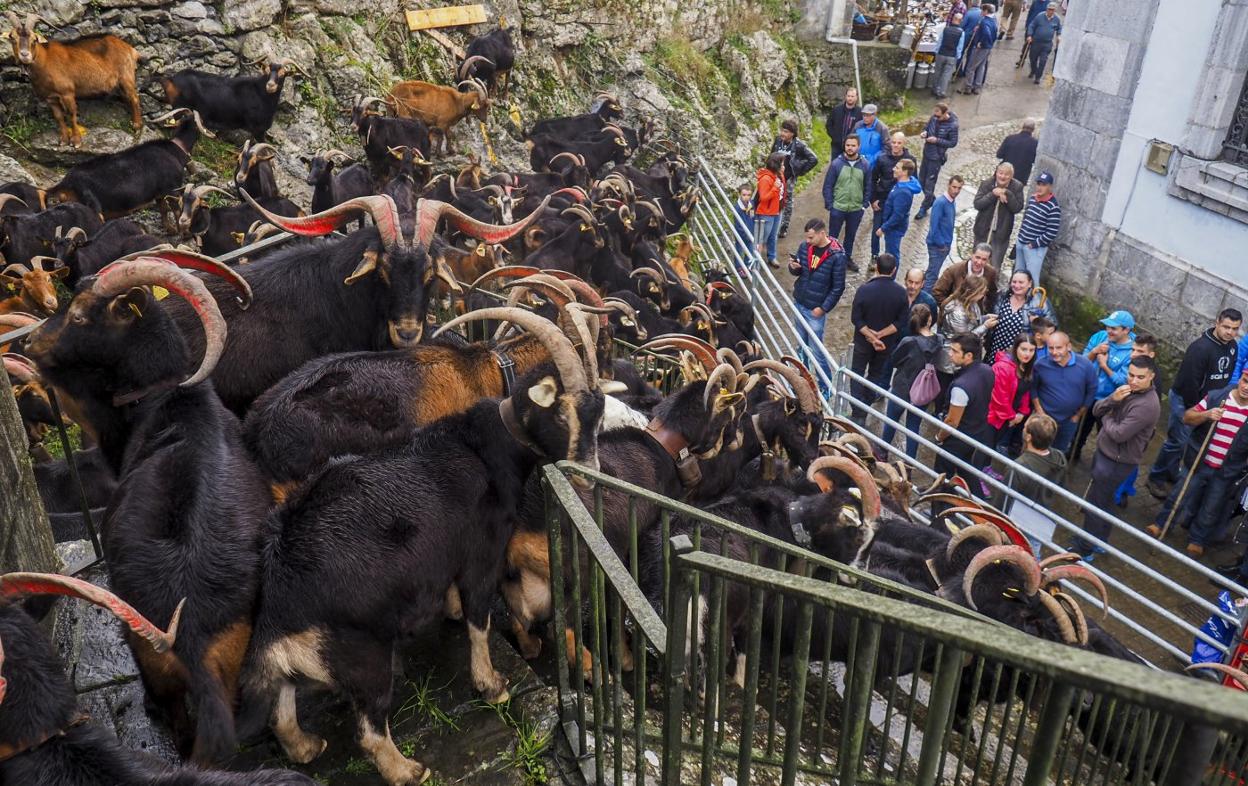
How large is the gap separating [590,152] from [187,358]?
10.0 meters

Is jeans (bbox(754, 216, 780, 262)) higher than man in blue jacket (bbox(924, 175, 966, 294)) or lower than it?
lower

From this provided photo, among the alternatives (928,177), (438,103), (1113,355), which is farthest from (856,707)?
(928,177)

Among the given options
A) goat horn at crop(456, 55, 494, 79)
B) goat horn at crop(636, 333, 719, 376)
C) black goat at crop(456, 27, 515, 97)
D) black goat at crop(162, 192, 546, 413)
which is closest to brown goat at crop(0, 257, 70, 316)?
black goat at crop(162, 192, 546, 413)

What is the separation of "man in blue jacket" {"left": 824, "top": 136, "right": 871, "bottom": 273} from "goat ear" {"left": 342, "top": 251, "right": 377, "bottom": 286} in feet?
30.6

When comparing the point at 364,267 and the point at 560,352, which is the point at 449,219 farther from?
the point at 560,352

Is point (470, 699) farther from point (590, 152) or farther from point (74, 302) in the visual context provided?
point (590, 152)

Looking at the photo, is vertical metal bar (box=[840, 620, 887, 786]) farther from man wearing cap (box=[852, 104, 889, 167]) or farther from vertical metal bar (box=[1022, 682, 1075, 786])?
man wearing cap (box=[852, 104, 889, 167])

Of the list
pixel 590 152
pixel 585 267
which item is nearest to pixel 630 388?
pixel 585 267

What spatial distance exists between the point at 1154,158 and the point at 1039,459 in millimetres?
6278

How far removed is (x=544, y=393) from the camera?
441cm

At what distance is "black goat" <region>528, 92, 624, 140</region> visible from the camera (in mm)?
14625

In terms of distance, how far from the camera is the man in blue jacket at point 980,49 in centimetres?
2227

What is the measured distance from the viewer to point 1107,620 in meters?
7.92

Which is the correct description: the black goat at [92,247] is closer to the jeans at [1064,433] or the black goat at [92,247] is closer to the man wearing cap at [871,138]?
the jeans at [1064,433]
